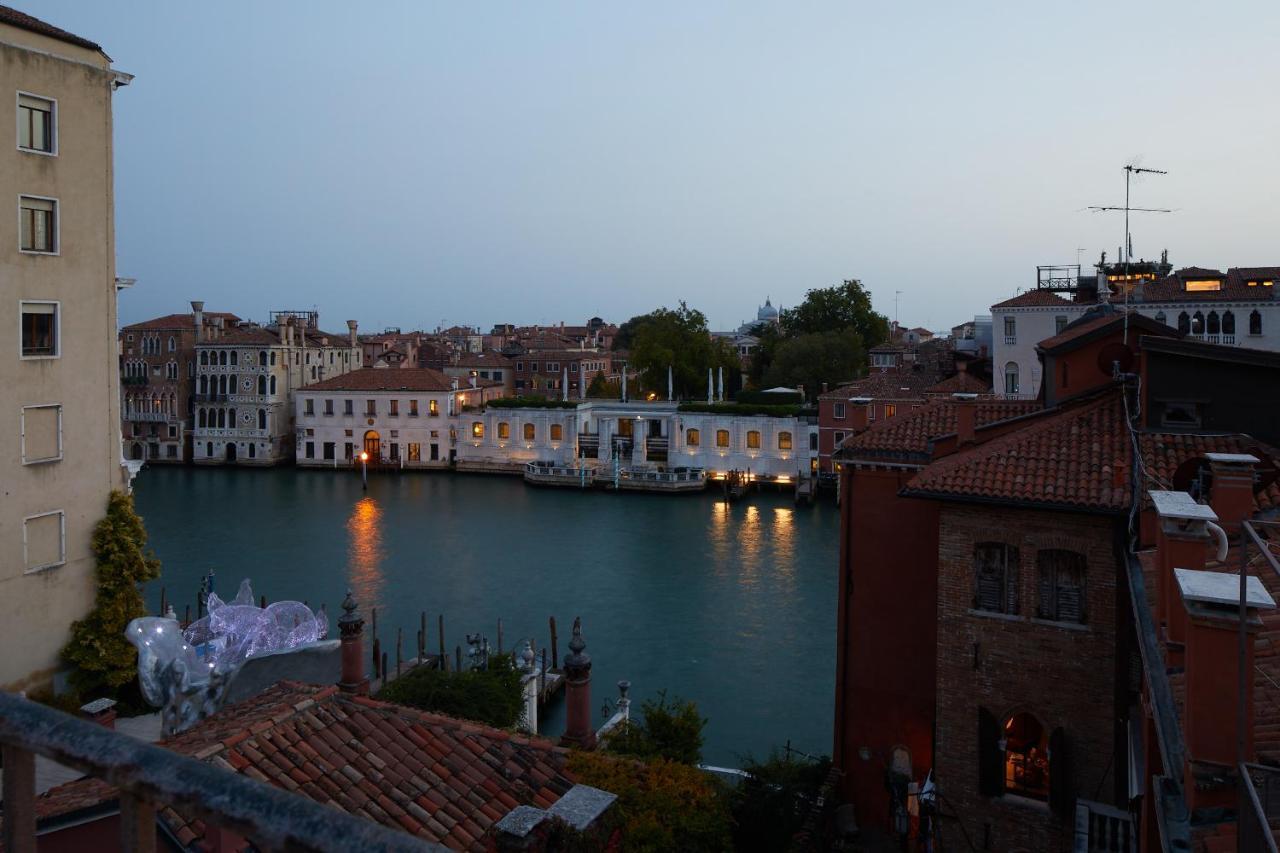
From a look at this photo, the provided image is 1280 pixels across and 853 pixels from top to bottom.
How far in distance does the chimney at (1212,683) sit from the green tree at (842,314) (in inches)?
2031

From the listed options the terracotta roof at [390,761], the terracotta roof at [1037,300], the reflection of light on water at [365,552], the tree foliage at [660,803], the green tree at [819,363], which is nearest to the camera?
the tree foliage at [660,803]

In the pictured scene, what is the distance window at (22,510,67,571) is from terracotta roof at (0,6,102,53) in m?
5.91

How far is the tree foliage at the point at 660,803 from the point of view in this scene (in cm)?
613

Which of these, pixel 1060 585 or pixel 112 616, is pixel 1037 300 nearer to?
pixel 1060 585

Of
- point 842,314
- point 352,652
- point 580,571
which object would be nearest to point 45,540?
point 352,652

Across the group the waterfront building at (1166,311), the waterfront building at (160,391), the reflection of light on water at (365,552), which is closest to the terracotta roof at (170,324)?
the waterfront building at (160,391)

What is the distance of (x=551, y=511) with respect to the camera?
34.6 meters

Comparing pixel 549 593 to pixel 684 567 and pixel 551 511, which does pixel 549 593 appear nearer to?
pixel 684 567

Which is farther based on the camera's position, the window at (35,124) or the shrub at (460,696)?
the window at (35,124)

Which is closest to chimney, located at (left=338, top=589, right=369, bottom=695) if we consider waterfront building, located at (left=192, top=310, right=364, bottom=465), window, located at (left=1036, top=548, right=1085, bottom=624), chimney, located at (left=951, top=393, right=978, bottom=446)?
window, located at (left=1036, top=548, right=1085, bottom=624)

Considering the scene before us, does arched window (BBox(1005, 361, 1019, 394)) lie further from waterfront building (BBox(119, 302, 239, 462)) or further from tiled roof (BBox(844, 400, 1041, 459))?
waterfront building (BBox(119, 302, 239, 462))

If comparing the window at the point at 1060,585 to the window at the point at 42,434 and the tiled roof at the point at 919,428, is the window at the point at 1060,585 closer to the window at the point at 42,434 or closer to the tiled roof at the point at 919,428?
the tiled roof at the point at 919,428

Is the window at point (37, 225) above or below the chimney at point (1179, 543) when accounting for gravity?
above

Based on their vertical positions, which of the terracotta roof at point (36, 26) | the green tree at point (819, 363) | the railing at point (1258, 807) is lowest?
the railing at point (1258, 807)
